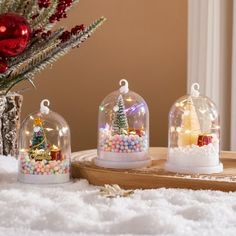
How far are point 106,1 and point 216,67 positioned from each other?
1.49 feet

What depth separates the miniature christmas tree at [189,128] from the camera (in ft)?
4.31

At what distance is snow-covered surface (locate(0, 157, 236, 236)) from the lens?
88 cm

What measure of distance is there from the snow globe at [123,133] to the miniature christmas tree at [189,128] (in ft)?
0.26

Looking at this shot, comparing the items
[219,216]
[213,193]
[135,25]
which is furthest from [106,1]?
[219,216]

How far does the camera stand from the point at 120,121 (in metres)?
1.33

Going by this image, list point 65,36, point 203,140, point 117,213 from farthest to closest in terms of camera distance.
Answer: point 65,36 < point 203,140 < point 117,213

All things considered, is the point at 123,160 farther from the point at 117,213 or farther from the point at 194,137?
the point at 117,213

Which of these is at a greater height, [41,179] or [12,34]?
[12,34]

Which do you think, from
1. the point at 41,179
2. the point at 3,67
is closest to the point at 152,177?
the point at 41,179

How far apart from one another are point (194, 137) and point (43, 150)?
1.03 feet

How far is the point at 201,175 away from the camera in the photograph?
122cm

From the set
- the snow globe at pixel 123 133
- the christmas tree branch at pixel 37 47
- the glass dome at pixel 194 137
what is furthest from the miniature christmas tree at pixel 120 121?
the christmas tree branch at pixel 37 47

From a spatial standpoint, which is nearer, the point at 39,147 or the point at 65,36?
the point at 39,147

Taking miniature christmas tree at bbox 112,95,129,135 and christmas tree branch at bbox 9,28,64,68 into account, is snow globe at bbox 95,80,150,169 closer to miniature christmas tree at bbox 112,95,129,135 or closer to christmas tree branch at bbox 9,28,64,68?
miniature christmas tree at bbox 112,95,129,135
